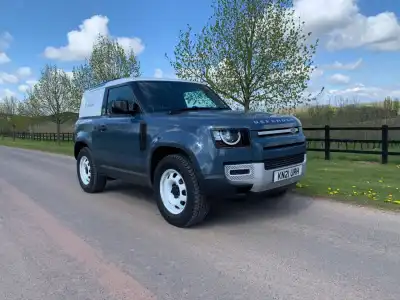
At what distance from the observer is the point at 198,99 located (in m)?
6.32

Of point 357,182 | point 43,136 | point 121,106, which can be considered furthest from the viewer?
point 43,136

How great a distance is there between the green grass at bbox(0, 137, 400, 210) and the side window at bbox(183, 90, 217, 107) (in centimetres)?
237

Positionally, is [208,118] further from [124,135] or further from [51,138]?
[51,138]

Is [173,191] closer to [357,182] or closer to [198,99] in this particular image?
[198,99]

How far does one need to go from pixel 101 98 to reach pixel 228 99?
33.4 ft

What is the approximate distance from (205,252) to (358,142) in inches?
504

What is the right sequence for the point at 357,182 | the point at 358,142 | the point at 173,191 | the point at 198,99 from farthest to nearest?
the point at 358,142 → the point at 357,182 → the point at 198,99 → the point at 173,191

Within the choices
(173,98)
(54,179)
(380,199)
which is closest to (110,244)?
(173,98)

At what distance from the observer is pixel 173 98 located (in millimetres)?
6023

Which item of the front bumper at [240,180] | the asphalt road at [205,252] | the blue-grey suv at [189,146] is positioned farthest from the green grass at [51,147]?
the front bumper at [240,180]

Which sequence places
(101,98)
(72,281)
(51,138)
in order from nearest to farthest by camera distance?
(72,281)
(101,98)
(51,138)

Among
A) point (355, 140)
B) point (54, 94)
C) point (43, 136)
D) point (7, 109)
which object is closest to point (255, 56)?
point (355, 140)

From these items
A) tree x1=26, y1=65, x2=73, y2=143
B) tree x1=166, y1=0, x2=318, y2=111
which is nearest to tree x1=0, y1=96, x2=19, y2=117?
tree x1=26, y1=65, x2=73, y2=143

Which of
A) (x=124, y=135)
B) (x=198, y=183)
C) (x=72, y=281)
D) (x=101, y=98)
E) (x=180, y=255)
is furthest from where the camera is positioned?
(x=101, y=98)
